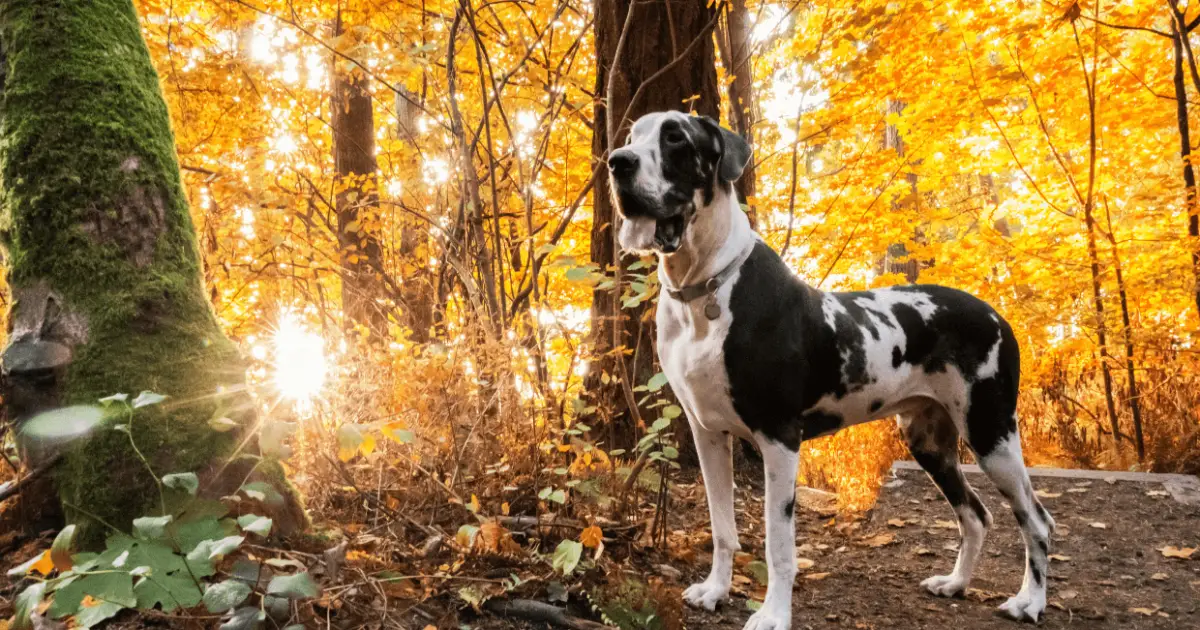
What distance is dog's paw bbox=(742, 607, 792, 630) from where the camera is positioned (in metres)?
2.77

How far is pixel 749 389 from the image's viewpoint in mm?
2836

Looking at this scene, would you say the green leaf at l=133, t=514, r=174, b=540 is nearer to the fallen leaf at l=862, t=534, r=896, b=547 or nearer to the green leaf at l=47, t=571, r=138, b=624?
the green leaf at l=47, t=571, r=138, b=624

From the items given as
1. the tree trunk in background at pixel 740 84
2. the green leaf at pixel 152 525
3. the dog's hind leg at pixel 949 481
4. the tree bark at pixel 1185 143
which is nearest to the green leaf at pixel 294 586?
the green leaf at pixel 152 525

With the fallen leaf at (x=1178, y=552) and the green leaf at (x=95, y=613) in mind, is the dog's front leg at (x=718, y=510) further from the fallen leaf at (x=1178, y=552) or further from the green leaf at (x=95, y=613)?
the fallen leaf at (x=1178, y=552)

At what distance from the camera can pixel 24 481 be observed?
2434mm

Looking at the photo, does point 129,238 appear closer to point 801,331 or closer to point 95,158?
point 95,158

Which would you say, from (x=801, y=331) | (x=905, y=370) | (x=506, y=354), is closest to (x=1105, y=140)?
(x=905, y=370)

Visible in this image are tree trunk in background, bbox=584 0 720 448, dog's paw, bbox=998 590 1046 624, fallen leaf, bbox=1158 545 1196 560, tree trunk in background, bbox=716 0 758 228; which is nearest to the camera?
dog's paw, bbox=998 590 1046 624

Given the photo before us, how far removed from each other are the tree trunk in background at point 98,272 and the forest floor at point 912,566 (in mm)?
491

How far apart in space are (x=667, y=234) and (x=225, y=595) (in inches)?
70.4

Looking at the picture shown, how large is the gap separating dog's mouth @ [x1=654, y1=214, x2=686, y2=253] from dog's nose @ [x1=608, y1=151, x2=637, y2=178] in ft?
0.74

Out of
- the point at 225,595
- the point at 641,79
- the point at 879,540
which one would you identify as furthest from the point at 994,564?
the point at 225,595

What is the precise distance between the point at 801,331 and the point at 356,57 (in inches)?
140

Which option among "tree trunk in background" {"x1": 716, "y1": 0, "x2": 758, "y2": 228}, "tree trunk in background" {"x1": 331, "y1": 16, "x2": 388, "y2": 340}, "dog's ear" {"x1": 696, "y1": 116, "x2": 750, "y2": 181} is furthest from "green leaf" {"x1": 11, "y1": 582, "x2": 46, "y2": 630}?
"tree trunk in background" {"x1": 331, "y1": 16, "x2": 388, "y2": 340}
